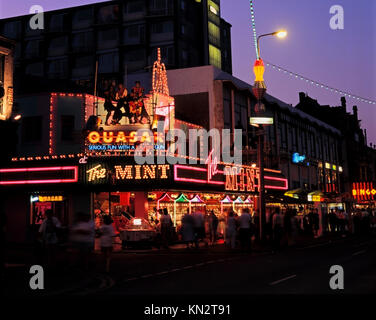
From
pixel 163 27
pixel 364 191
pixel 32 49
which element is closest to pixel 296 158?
pixel 364 191

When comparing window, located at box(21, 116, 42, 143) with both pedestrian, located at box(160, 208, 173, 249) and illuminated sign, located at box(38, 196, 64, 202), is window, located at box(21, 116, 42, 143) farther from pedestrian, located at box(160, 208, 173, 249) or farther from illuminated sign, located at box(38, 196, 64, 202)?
pedestrian, located at box(160, 208, 173, 249)

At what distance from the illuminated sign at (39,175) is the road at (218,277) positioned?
11.0 meters

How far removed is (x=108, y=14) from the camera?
62406 mm

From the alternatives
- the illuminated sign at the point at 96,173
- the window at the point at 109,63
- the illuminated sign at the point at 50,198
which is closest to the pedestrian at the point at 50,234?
the illuminated sign at the point at 96,173

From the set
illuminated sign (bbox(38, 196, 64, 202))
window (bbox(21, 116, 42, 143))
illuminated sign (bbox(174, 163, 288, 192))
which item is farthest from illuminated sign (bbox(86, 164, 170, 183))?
window (bbox(21, 116, 42, 143))

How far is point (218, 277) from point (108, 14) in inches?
2113

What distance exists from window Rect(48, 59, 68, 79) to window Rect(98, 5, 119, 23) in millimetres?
7111

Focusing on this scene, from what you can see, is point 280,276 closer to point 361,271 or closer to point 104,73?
point 361,271

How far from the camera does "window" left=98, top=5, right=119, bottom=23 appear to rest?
203ft

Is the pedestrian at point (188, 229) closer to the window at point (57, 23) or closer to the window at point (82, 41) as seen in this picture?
the window at point (82, 41)

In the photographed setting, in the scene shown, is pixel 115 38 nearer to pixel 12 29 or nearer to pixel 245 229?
pixel 12 29

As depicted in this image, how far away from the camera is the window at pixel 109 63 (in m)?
62.0

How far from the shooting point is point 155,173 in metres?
30.2

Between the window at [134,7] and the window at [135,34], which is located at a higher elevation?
the window at [134,7]
